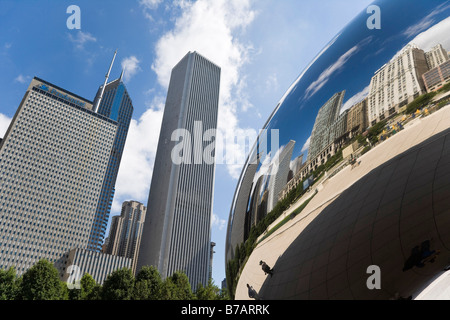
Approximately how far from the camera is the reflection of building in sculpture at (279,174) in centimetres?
246

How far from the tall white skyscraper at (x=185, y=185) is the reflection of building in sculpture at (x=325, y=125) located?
332ft

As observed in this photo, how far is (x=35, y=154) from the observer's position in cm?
12888

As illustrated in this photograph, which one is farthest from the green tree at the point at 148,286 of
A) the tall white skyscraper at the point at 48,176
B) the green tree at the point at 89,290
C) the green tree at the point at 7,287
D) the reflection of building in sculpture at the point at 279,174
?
the tall white skyscraper at the point at 48,176

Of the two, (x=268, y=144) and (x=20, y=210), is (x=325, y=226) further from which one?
(x=20, y=210)

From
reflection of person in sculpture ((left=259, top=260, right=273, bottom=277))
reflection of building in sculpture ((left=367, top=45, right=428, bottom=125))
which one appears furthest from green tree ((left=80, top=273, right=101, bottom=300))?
reflection of building in sculpture ((left=367, top=45, right=428, bottom=125))

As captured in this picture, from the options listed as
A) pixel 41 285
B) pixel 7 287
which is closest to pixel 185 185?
pixel 41 285

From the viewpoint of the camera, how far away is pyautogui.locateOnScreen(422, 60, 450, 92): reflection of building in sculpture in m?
1.87

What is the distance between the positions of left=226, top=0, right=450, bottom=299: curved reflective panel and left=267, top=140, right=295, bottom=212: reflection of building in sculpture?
1 centimetres

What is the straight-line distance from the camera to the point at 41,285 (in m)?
37.3

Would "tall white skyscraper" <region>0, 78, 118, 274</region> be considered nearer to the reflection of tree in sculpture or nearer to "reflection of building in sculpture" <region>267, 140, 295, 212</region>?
"reflection of building in sculpture" <region>267, 140, 295, 212</region>

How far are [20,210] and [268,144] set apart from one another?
143 m

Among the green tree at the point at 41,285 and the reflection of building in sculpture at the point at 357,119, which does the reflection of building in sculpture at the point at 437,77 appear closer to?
the reflection of building in sculpture at the point at 357,119

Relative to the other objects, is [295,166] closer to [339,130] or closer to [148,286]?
[339,130]
